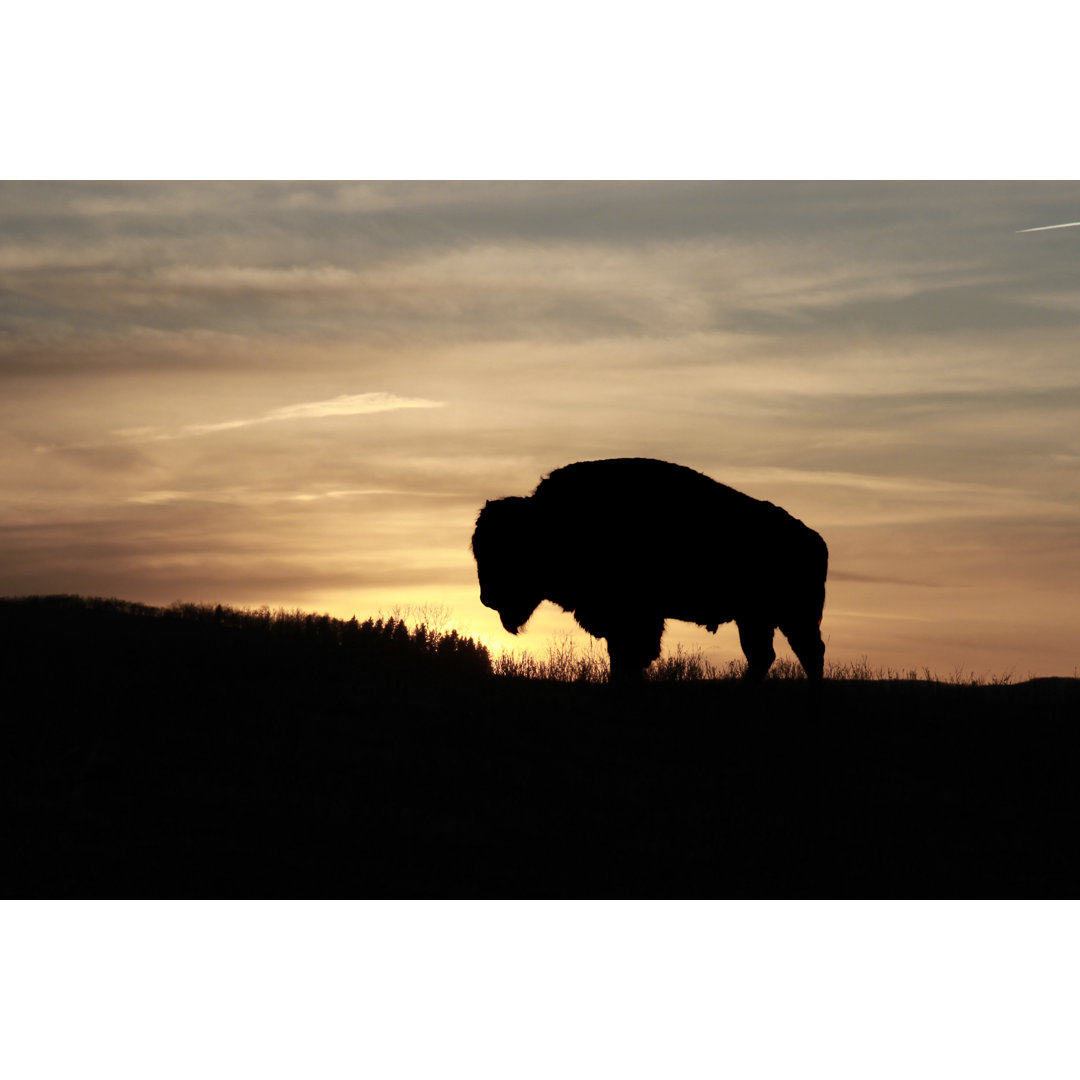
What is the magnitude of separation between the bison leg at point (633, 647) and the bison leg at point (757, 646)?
1.15 m

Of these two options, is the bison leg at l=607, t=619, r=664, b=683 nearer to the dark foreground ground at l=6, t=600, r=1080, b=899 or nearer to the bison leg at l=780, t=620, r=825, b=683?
the dark foreground ground at l=6, t=600, r=1080, b=899

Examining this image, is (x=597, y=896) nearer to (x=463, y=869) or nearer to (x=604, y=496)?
(x=463, y=869)

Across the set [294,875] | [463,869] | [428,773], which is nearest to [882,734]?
[428,773]

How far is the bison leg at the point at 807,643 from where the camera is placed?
1320 centimetres

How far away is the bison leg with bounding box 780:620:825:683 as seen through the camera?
43.3 ft

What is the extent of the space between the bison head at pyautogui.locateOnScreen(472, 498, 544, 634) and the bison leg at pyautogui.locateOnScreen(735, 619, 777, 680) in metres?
2.21

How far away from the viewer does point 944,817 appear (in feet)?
31.1

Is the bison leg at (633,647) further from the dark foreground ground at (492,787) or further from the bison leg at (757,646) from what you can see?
the bison leg at (757,646)

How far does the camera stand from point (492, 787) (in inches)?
372

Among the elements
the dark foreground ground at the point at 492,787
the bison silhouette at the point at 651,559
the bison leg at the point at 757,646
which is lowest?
the dark foreground ground at the point at 492,787

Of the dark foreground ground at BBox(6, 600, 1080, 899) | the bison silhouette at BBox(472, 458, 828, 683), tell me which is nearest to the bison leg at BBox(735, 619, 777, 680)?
the bison silhouette at BBox(472, 458, 828, 683)

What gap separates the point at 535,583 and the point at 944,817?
17.4ft

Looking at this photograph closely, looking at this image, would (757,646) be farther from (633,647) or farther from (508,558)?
(508,558)

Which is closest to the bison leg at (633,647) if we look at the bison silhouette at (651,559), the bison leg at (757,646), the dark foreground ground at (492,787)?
the bison silhouette at (651,559)
